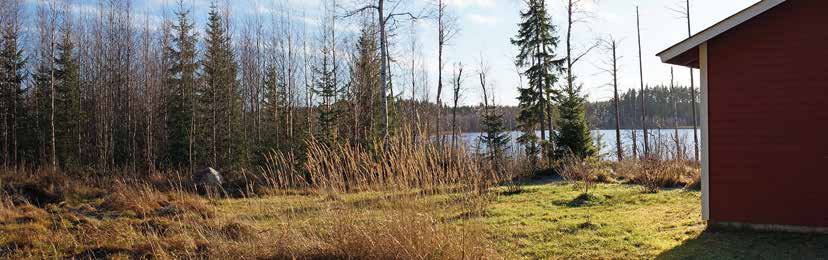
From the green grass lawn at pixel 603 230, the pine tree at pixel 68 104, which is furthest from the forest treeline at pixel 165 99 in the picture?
the green grass lawn at pixel 603 230

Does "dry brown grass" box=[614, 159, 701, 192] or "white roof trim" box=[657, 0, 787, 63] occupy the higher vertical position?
"white roof trim" box=[657, 0, 787, 63]

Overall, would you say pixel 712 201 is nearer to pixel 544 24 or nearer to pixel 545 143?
pixel 545 143

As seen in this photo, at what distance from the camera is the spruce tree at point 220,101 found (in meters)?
20.3

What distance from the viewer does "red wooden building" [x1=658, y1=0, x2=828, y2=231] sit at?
204 inches

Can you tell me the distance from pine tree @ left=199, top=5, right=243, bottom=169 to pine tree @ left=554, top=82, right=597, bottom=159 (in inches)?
502

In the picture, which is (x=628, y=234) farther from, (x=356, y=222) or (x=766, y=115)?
(x=356, y=222)

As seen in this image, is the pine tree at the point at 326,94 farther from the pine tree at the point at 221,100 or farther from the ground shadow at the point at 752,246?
the ground shadow at the point at 752,246

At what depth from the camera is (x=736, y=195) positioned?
5621mm

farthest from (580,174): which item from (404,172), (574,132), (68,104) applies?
(68,104)

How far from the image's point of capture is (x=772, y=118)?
5.36m

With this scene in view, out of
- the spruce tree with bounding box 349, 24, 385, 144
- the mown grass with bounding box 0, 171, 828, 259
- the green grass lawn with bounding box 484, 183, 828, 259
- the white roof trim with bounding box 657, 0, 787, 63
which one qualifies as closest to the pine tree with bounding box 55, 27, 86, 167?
the spruce tree with bounding box 349, 24, 385, 144

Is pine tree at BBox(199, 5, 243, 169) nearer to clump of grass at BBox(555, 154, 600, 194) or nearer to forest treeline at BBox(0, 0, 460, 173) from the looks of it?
forest treeline at BBox(0, 0, 460, 173)

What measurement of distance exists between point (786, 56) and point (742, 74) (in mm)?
433

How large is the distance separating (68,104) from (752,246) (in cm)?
2403
